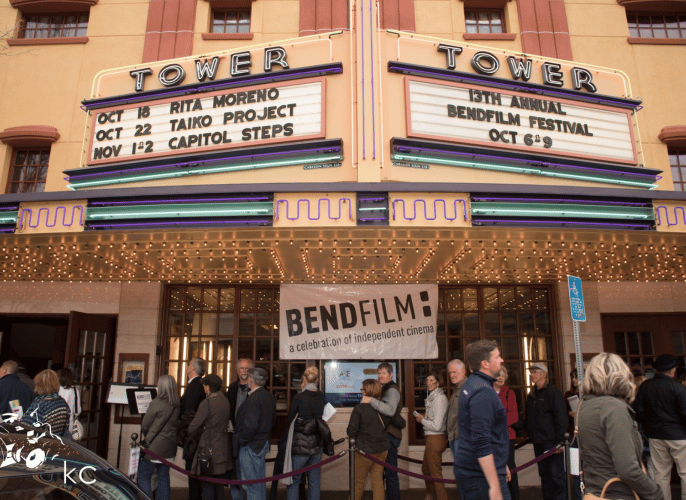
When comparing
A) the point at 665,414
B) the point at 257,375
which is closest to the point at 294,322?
the point at 257,375

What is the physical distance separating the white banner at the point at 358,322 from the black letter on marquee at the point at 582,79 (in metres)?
4.23

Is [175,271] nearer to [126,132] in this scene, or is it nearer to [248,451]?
[126,132]

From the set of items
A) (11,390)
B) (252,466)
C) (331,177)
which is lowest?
(252,466)

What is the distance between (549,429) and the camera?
22.4 feet

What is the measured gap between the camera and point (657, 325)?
9.82 metres

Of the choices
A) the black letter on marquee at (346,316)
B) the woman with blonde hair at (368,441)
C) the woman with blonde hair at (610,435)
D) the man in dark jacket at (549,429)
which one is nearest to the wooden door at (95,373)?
the black letter on marquee at (346,316)

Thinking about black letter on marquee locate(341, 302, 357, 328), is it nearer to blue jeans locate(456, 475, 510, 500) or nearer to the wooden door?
the wooden door

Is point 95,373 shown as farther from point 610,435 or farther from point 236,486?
point 610,435

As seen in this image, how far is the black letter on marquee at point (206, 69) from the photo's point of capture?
7.62 meters

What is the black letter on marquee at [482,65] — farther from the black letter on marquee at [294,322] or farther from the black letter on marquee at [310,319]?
the black letter on marquee at [294,322]

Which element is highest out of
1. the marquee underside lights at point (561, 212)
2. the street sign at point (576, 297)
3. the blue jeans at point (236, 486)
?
the marquee underside lights at point (561, 212)

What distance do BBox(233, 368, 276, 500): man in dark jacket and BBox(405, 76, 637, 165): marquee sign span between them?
12.9 feet

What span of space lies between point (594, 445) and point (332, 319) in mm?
6384

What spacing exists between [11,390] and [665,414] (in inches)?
322
